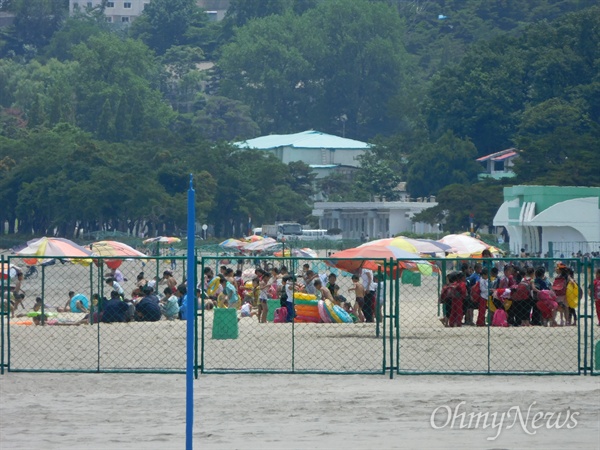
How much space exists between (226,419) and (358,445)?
163cm

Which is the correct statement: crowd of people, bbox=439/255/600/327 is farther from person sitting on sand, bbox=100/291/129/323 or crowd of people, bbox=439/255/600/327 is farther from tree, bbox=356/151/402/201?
tree, bbox=356/151/402/201

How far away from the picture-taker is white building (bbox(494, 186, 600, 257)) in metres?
51.8

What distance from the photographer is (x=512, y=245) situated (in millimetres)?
55594

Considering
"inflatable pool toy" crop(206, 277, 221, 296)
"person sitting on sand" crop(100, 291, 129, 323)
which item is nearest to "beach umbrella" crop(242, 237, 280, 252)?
"inflatable pool toy" crop(206, 277, 221, 296)

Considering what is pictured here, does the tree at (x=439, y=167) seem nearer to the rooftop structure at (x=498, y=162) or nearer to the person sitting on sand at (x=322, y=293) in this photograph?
the rooftop structure at (x=498, y=162)

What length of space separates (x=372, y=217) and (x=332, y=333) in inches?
2432

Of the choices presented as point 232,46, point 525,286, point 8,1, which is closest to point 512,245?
point 525,286

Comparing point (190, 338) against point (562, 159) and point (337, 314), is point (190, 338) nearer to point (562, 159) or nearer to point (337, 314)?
point (337, 314)

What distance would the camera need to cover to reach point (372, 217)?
81125 mm

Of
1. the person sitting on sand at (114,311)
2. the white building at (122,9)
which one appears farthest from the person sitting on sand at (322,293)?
the white building at (122,9)

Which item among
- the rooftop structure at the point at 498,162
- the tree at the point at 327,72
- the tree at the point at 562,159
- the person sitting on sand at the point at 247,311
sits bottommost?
the person sitting on sand at the point at 247,311

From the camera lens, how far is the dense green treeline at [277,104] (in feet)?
239

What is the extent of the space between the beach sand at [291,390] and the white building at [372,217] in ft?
188

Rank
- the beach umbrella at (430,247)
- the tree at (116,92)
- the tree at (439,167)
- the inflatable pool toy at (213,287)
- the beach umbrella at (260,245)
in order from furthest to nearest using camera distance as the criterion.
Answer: the tree at (116,92) → the tree at (439,167) → the beach umbrella at (260,245) → the beach umbrella at (430,247) → the inflatable pool toy at (213,287)
